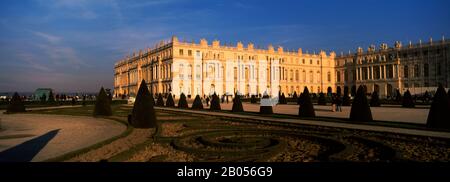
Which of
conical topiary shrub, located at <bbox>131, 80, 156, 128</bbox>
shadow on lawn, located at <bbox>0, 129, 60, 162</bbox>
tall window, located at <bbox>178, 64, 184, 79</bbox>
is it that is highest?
tall window, located at <bbox>178, 64, 184, 79</bbox>

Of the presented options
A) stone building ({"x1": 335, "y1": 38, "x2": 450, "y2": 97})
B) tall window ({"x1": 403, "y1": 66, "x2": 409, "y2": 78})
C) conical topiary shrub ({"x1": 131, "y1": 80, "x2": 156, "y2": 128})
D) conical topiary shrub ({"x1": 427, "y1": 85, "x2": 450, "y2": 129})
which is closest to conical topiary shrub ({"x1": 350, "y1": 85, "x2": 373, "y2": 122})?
conical topiary shrub ({"x1": 427, "y1": 85, "x2": 450, "y2": 129})

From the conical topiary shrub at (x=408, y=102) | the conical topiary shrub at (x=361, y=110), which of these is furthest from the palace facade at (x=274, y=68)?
the conical topiary shrub at (x=361, y=110)

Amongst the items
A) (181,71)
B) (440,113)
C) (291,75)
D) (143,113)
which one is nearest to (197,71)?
(181,71)

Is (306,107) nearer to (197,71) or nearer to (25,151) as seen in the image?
(25,151)

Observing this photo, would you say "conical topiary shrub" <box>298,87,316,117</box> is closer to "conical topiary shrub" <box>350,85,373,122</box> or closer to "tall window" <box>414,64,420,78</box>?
"conical topiary shrub" <box>350,85,373,122</box>

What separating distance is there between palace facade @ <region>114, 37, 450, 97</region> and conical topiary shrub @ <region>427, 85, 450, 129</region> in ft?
149

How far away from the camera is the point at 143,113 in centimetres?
1399

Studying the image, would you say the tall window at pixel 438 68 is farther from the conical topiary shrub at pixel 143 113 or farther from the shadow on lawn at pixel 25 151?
the shadow on lawn at pixel 25 151

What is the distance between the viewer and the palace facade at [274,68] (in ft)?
219

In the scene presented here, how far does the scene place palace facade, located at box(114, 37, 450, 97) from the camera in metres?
66.8

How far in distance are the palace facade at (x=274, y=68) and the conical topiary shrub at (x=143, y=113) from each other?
42.7 metres

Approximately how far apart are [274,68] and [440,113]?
66935 millimetres
